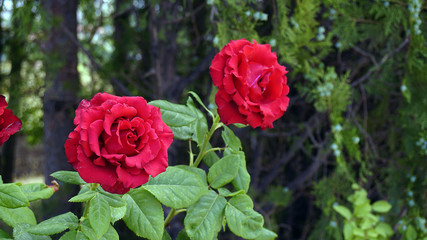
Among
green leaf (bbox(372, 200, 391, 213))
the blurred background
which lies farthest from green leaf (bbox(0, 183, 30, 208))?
green leaf (bbox(372, 200, 391, 213))

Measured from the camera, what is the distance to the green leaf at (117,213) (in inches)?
25.0

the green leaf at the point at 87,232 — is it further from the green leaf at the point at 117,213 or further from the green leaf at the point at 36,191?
the green leaf at the point at 36,191

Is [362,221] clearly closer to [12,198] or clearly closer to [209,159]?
[209,159]

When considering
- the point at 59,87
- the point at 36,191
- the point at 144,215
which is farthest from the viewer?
the point at 59,87

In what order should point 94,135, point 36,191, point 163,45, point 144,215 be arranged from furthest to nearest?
1. point 163,45
2. point 36,191
3. point 144,215
4. point 94,135

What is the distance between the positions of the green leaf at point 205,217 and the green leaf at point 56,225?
0.62 feet

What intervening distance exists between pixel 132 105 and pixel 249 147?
1.51 meters

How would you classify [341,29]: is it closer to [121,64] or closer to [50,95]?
[121,64]

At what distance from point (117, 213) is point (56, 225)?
0.10 m

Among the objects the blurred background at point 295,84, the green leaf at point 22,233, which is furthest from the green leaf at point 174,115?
the blurred background at point 295,84

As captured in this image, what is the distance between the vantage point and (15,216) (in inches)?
29.8

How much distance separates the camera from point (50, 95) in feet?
6.88

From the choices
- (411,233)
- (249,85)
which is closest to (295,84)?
(411,233)

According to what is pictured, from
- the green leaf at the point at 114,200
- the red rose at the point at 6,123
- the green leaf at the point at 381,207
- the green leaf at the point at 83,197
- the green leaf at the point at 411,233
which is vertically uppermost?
the red rose at the point at 6,123
